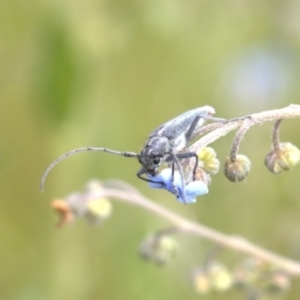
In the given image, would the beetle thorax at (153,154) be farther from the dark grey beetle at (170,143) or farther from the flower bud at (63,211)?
the flower bud at (63,211)

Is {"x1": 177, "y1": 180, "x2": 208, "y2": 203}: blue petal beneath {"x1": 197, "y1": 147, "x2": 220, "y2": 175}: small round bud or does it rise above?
beneath

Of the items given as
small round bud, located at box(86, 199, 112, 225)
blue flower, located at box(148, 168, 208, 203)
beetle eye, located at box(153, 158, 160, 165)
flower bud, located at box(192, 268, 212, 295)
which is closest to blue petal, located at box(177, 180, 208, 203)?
blue flower, located at box(148, 168, 208, 203)

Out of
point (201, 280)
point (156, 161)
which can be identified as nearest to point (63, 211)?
point (201, 280)

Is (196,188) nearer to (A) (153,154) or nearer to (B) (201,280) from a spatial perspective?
(A) (153,154)

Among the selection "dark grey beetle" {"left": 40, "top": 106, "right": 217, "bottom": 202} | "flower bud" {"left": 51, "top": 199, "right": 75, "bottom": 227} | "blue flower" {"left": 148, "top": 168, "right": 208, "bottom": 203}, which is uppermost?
"dark grey beetle" {"left": 40, "top": 106, "right": 217, "bottom": 202}

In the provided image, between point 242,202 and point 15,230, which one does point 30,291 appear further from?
point 242,202

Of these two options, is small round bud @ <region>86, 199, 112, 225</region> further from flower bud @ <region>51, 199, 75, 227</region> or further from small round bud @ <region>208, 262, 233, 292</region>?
small round bud @ <region>208, 262, 233, 292</region>
